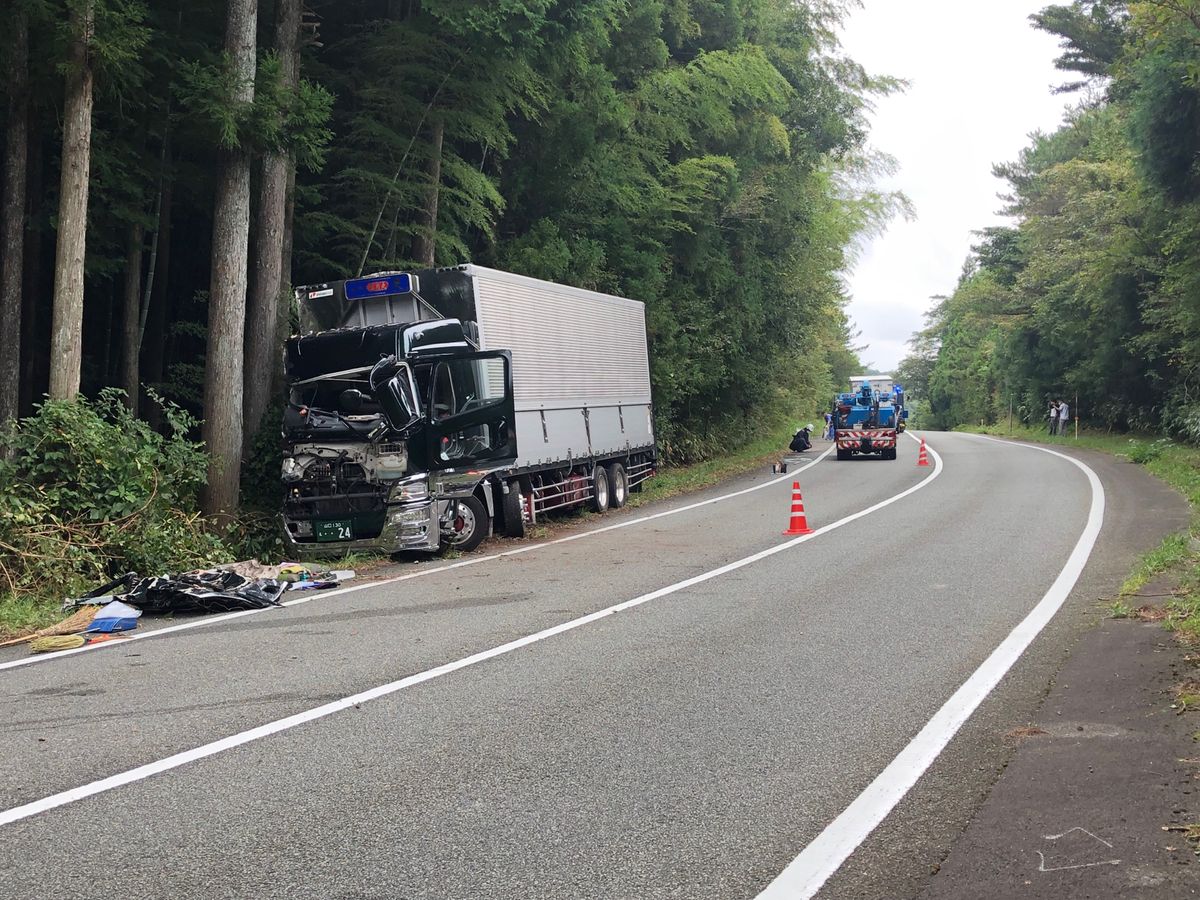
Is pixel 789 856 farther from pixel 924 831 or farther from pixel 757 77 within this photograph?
pixel 757 77

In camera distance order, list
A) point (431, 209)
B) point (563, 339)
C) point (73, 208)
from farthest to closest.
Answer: point (431, 209) < point (563, 339) < point (73, 208)

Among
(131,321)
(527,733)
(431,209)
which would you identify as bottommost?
(527,733)

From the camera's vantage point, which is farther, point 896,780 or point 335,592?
point 335,592

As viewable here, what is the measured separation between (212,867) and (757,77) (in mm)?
28119

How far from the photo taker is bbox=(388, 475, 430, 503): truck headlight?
14.5 metres

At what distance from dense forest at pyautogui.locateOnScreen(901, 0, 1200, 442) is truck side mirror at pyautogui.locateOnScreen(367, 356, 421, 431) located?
17.1m

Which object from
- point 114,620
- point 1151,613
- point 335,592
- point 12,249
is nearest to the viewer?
point 1151,613

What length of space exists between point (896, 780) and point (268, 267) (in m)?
14.3

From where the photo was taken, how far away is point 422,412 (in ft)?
48.9

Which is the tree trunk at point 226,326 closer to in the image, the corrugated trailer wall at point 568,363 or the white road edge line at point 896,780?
the corrugated trailer wall at point 568,363

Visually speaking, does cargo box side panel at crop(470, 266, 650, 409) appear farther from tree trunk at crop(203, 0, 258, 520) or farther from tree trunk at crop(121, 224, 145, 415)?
tree trunk at crop(121, 224, 145, 415)

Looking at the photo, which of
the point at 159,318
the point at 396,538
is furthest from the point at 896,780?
the point at 159,318

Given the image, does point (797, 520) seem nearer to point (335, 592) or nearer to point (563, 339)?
point (563, 339)

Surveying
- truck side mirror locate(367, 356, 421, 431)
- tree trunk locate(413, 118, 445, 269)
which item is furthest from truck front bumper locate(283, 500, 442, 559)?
tree trunk locate(413, 118, 445, 269)
